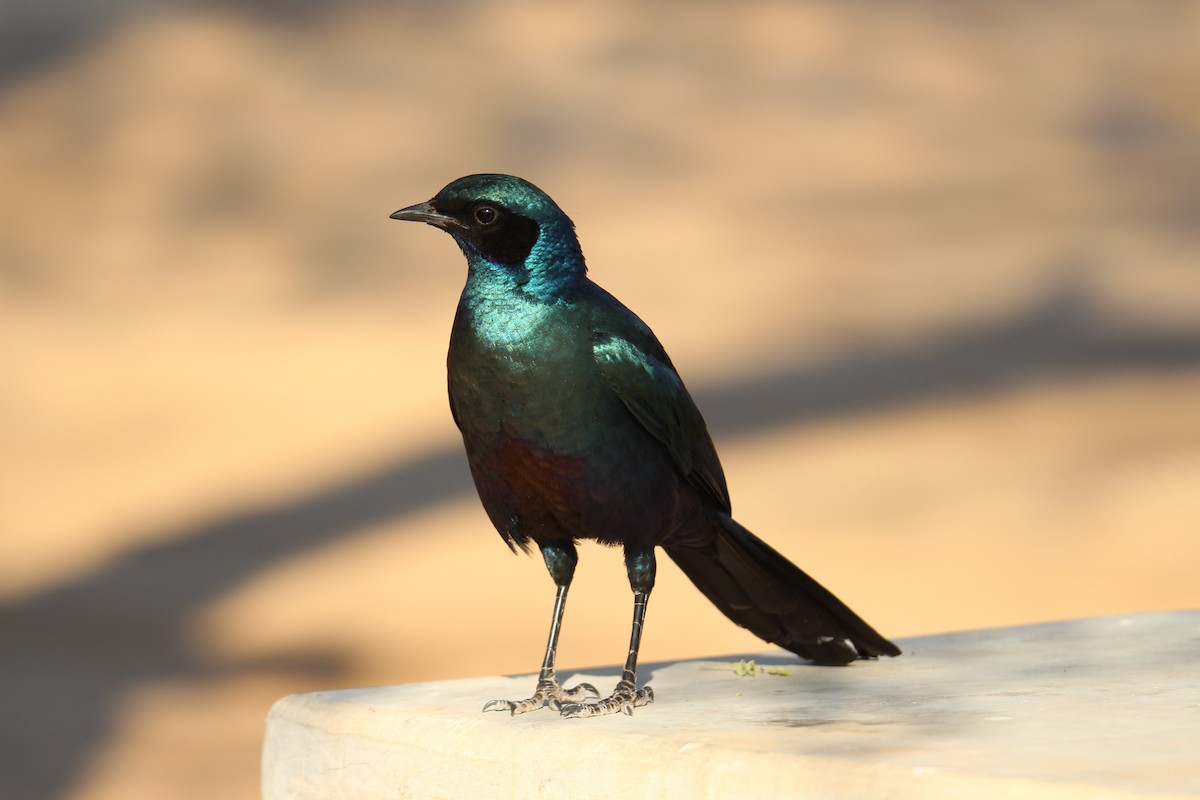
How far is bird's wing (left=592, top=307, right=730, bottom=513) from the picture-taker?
3.03 meters

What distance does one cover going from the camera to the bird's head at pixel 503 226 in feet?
9.84

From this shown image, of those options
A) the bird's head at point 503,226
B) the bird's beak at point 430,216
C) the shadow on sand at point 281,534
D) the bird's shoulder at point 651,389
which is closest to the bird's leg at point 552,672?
the bird's shoulder at point 651,389

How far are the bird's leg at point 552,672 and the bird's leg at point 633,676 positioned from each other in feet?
0.26

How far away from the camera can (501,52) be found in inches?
403

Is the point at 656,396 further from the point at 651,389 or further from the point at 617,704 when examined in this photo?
the point at 617,704

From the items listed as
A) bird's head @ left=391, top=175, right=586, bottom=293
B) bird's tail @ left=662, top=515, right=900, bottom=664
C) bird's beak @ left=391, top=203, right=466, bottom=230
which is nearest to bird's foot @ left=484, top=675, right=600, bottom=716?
bird's tail @ left=662, top=515, right=900, bottom=664

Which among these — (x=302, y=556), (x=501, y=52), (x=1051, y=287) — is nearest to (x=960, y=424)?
(x=1051, y=287)

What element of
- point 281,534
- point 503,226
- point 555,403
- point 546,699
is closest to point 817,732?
point 546,699

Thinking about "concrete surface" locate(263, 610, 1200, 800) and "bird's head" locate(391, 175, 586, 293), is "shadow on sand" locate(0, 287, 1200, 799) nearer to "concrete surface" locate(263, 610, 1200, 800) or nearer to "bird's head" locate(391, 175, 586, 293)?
"concrete surface" locate(263, 610, 1200, 800)

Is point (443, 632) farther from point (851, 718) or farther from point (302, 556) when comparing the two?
point (851, 718)

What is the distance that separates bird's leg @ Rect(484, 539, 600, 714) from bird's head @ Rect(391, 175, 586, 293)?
560 millimetres

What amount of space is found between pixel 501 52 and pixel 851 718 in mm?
8158

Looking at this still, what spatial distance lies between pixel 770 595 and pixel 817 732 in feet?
2.94

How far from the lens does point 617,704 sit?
2.92 m
